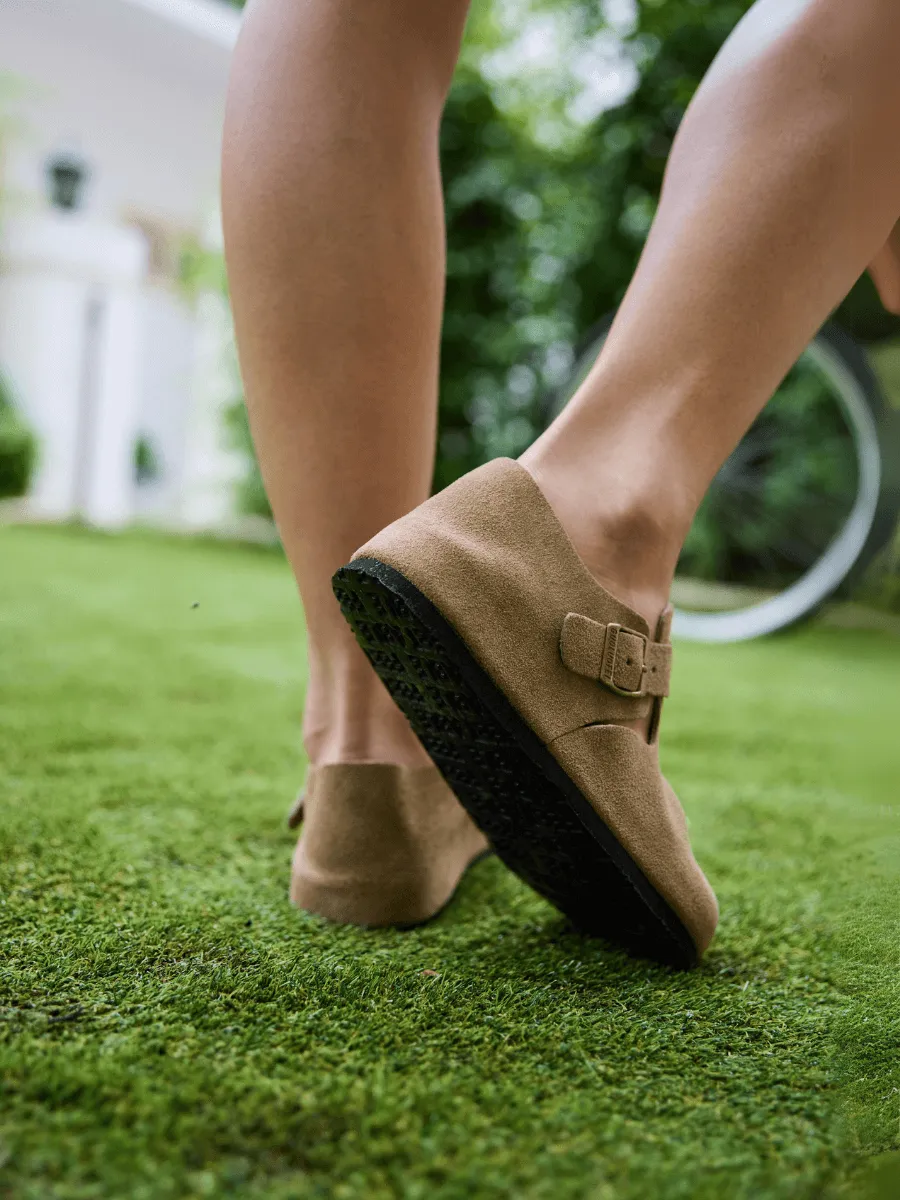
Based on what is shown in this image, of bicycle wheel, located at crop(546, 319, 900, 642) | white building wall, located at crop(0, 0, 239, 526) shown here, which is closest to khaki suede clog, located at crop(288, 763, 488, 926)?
bicycle wheel, located at crop(546, 319, 900, 642)

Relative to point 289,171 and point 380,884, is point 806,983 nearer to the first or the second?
point 380,884

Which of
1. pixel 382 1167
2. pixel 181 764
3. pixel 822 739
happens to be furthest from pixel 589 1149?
pixel 822 739

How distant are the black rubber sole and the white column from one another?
5.90 m

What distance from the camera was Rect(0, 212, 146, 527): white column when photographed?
20.4ft

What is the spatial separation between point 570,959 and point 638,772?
0.43ft

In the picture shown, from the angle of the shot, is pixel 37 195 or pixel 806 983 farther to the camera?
pixel 37 195

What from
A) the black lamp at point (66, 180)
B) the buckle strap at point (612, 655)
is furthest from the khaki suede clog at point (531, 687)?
the black lamp at point (66, 180)

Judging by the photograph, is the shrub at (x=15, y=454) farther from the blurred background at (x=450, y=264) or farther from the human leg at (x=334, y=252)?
the human leg at (x=334, y=252)

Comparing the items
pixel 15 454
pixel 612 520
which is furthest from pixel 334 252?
pixel 15 454

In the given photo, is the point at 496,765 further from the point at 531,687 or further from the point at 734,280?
the point at 734,280

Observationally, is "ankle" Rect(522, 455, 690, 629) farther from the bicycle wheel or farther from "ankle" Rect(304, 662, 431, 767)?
the bicycle wheel

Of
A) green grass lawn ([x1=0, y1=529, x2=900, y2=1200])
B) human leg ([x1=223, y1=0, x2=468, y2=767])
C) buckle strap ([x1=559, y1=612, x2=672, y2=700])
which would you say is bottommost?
green grass lawn ([x1=0, y1=529, x2=900, y2=1200])

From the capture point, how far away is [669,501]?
0.63m

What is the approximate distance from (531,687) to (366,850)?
199 millimetres
